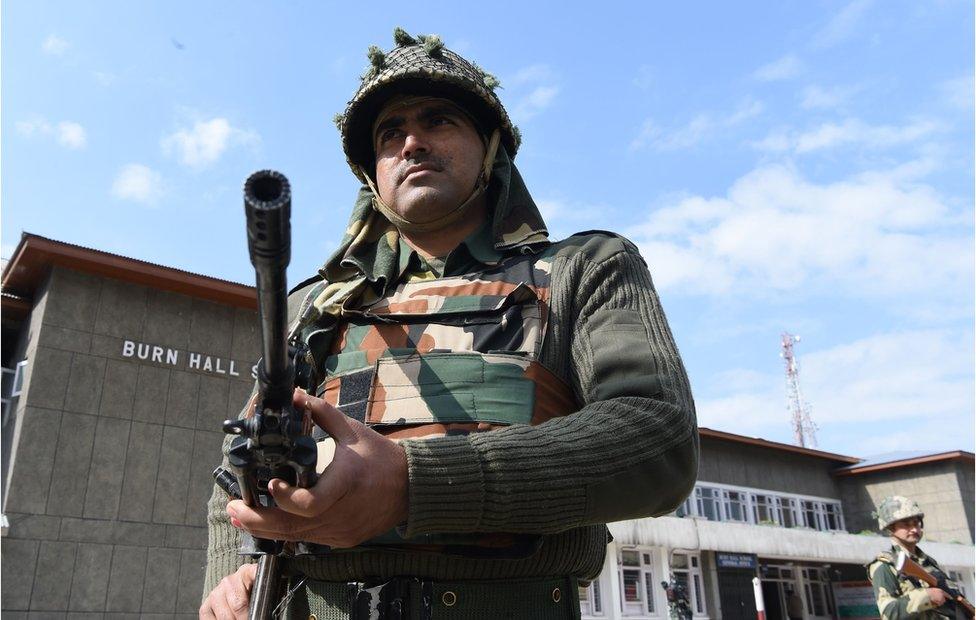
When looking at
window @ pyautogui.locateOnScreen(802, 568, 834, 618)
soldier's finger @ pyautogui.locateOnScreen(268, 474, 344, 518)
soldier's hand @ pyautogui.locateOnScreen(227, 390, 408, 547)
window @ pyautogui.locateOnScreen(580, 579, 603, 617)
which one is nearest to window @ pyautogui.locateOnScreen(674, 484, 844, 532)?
window @ pyautogui.locateOnScreen(802, 568, 834, 618)

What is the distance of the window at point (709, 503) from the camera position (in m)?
31.5

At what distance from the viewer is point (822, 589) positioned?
33906 millimetres

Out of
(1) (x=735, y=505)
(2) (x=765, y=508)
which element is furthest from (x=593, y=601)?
(2) (x=765, y=508)

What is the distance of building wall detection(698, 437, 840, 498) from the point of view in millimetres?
32312

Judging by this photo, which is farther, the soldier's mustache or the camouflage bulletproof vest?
the soldier's mustache

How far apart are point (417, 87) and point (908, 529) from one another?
7836 millimetres

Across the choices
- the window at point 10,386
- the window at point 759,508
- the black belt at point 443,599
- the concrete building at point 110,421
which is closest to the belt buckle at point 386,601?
the black belt at point 443,599

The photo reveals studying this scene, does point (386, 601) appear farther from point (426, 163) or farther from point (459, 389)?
point (426, 163)

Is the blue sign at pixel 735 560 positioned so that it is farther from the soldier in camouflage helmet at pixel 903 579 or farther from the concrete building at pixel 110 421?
the soldier in camouflage helmet at pixel 903 579

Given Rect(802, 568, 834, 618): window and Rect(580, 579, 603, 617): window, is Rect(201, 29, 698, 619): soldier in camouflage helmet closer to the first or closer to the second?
Rect(580, 579, 603, 617): window

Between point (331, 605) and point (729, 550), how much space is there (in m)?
28.0

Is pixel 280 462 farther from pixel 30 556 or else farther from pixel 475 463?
pixel 30 556

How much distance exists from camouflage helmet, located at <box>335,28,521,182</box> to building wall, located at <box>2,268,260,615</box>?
14.1 metres

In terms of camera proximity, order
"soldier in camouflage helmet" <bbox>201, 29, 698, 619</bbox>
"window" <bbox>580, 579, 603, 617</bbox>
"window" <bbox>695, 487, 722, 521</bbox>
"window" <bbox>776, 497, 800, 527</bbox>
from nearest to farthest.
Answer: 1. "soldier in camouflage helmet" <bbox>201, 29, 698, 619</bbox>
2. "window" <bbox>580, 579, 603, 617</bbox>
3. "window" <bbox>695, 487, 722, 521</bbox>
4. "window" <bbox>776, 497, 800, 527</bbox>
